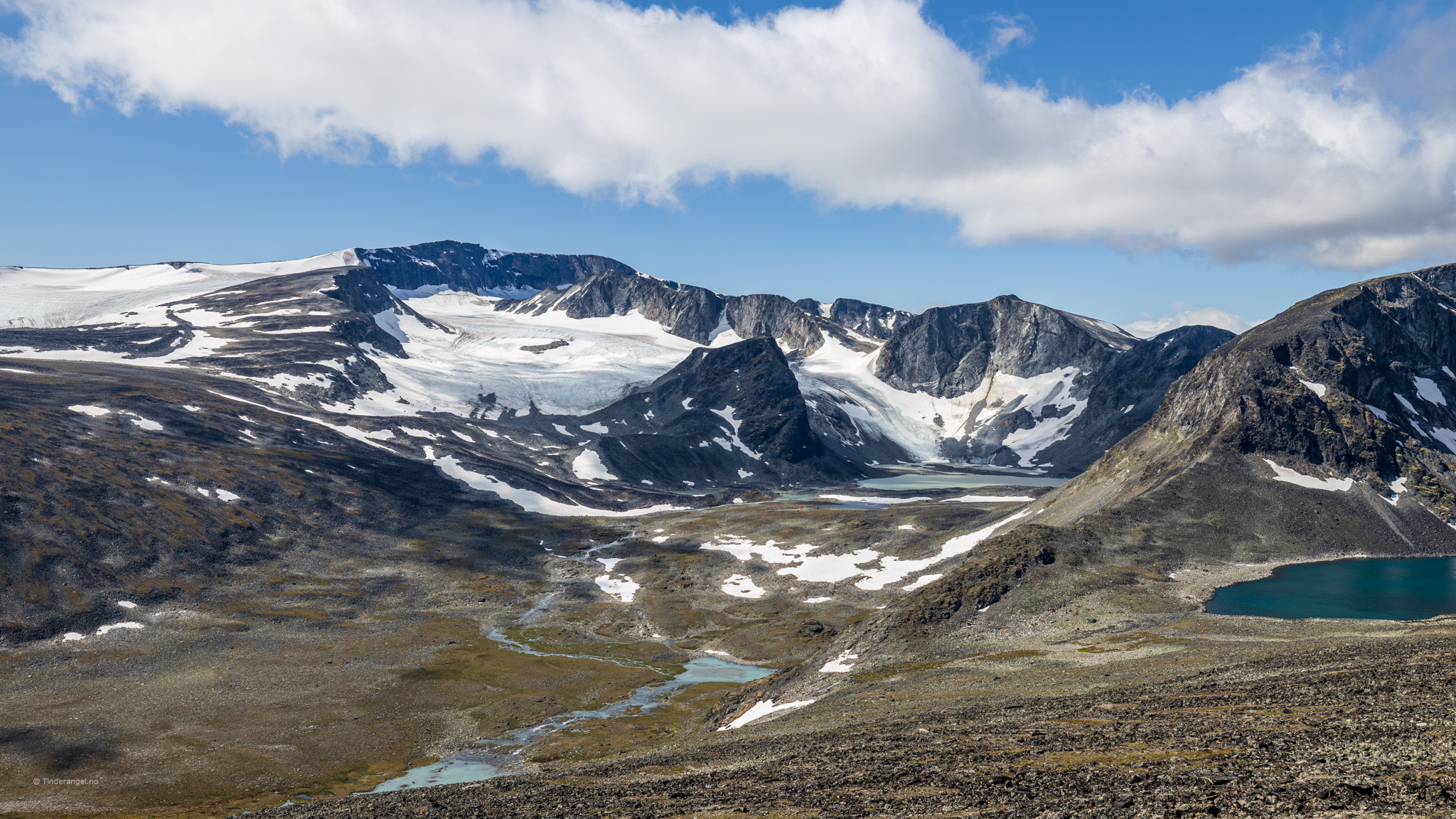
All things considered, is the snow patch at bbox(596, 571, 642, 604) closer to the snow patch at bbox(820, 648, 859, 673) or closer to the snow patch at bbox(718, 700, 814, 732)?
the snow patch at bbox(820, 648, 859, 673)

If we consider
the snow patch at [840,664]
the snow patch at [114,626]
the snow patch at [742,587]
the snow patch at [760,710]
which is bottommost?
the snow patch at [114,626]

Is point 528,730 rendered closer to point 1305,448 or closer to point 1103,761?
point 1103,761

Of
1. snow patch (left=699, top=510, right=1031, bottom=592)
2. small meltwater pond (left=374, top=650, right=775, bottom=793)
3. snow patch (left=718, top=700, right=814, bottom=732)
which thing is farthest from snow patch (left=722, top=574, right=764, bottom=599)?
snow patch (left=718, top=700, right=814, bottom=732)

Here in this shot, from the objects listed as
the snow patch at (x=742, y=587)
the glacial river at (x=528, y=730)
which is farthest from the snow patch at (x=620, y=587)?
the glacial river at (x=528, y=730)

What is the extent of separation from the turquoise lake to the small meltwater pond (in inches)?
2477

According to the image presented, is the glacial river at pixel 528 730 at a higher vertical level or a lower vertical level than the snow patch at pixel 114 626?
higher

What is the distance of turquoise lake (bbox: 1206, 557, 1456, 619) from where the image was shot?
347ft

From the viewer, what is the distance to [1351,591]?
119125 millimetres

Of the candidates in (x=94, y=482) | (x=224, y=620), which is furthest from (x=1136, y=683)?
(x=94, y=482)

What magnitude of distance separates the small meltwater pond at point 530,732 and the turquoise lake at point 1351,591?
6292cm

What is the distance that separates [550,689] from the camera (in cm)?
10950

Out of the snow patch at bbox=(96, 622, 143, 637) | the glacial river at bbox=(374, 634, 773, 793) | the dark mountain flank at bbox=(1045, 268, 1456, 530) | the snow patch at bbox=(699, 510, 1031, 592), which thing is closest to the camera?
the glacial river at bbox=(374, 634, 773, 793)

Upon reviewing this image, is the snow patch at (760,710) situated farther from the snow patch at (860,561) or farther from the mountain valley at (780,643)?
the snow patch at (860,561)

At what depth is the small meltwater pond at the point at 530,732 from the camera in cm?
7906
